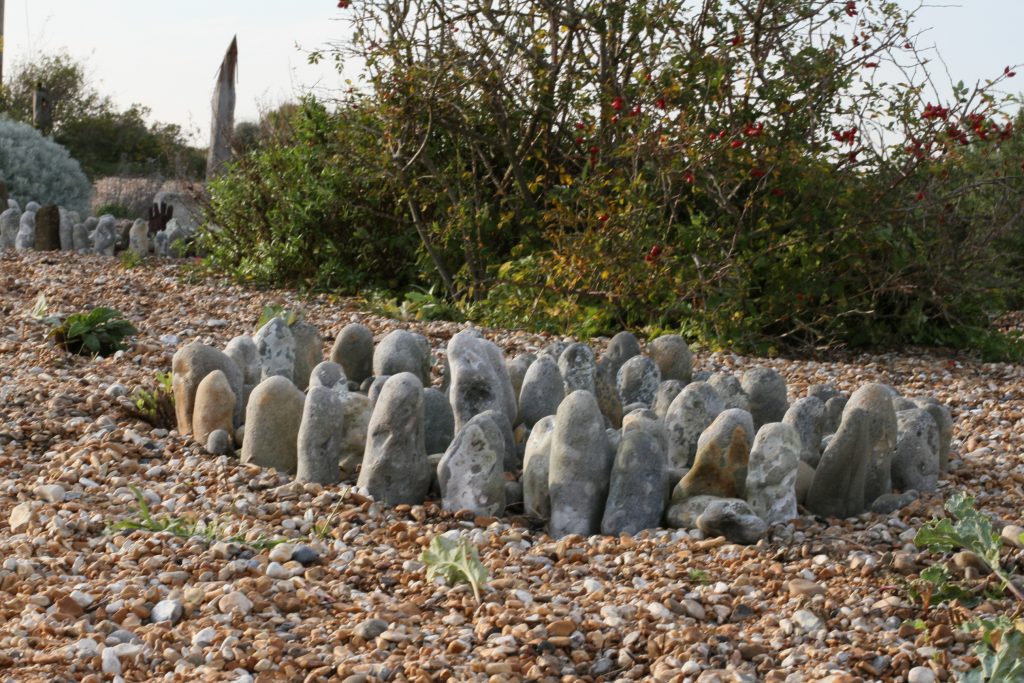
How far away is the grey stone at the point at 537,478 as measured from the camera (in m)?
3.40

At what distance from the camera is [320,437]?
3.55 meters

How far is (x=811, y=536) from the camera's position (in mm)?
3186

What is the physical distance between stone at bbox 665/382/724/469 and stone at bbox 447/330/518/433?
564 mm

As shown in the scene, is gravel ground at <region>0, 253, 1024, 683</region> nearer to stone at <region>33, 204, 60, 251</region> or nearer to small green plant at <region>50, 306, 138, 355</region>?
small green plant at <region>50, 306, 138, 355</region>

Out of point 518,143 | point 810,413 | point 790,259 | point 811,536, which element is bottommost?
point 811,536

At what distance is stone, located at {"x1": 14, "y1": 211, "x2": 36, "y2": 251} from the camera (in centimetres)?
1040

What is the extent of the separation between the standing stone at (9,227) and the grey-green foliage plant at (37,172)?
3448 mm

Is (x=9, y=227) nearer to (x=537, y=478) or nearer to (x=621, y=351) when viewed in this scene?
(x=621, y=351)

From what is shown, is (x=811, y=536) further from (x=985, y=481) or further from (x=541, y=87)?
(x=541, y=87)

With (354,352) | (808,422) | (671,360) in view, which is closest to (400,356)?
(354,352)

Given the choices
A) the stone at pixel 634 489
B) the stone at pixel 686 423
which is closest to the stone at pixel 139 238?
the stone at pixel 686 423

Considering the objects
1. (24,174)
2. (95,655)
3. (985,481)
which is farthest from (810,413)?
(24,174)

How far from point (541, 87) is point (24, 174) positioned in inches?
367

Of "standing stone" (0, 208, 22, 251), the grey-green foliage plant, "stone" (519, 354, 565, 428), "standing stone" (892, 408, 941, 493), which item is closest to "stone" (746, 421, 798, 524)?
"standing stone" (892, 408, 941, 493)
